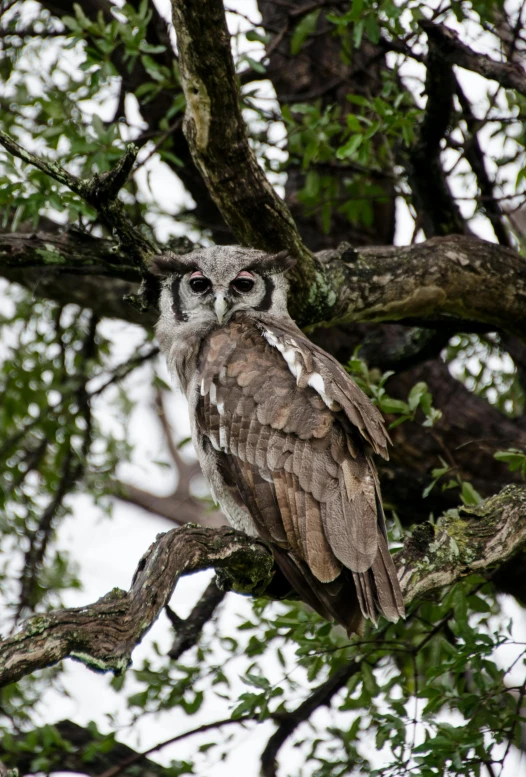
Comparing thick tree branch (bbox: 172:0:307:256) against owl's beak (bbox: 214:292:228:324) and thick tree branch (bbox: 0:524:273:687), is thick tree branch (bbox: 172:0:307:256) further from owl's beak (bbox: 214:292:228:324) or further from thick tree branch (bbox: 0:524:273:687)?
thick tree branch (bbox: 0:524:273:687)

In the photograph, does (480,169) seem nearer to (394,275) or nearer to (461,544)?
(394,275)

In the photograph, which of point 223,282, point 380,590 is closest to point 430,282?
point 223,282

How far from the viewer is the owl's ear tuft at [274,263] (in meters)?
4.19

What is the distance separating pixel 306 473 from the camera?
358 cm

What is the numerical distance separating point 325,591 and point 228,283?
5.38ft

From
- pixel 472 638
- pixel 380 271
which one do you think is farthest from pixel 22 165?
pixel 472 638

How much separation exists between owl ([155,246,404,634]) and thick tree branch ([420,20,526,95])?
137 cm

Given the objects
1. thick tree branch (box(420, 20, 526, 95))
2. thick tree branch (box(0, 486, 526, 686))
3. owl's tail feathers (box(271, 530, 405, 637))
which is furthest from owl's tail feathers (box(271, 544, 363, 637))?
thick tree branch (box(420, 20, 526, 95))

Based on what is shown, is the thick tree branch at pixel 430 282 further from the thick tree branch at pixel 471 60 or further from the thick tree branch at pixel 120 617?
the thick tree branch at pixel 120 617

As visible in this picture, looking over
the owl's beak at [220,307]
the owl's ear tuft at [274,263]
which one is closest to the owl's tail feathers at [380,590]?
the owl's beak at [220,307]

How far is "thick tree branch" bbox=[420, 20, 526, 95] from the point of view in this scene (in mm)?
4262

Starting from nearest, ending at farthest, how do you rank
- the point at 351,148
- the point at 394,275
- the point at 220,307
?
the point at 220,307, the point at 351,148, the point at 394,275

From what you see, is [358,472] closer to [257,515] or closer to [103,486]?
[257,515]

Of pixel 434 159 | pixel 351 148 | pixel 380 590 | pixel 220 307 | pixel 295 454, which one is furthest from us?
pixel 434 159
